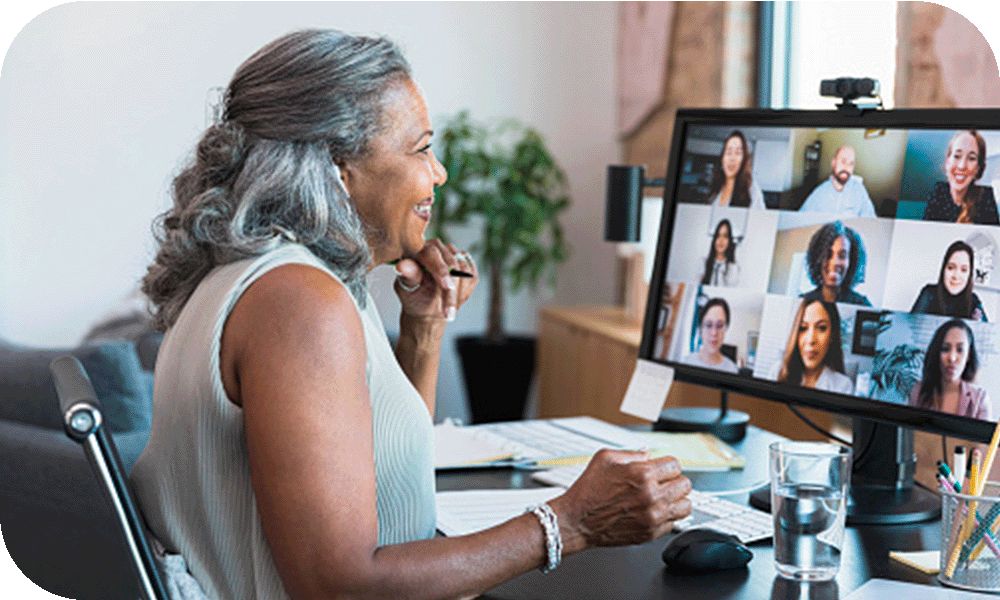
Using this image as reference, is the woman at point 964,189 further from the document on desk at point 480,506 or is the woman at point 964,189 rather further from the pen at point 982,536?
the document on desk at point 480,506

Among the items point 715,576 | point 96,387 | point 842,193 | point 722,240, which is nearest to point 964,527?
point 715,576

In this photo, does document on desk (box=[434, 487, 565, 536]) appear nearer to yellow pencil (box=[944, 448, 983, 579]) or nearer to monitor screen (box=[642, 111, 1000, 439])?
monitor screen (box=[642, 111, 1000, 439])

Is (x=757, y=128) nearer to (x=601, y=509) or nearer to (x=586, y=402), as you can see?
(x=601, y=509)

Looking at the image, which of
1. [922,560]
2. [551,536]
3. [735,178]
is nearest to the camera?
[551,536]

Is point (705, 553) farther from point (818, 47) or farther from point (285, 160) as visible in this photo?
point (818, 47)

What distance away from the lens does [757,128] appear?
1790 mm

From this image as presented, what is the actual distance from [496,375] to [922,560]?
3.71m

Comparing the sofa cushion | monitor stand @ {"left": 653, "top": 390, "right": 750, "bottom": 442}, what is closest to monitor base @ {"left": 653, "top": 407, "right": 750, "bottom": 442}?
monitor stand @ {"left": 653, "top": 390, "right": 750, "bottom": 442}

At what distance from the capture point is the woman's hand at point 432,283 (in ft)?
6.05

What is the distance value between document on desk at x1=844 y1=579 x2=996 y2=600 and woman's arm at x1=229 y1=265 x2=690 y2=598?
329mm

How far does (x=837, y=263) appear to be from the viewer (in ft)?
5.43

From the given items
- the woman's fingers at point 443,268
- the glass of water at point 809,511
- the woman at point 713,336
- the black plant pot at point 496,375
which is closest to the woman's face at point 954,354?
the glass of water at point 809,511

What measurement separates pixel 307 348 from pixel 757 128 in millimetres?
836

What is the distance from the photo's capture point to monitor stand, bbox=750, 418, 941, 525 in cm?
165
